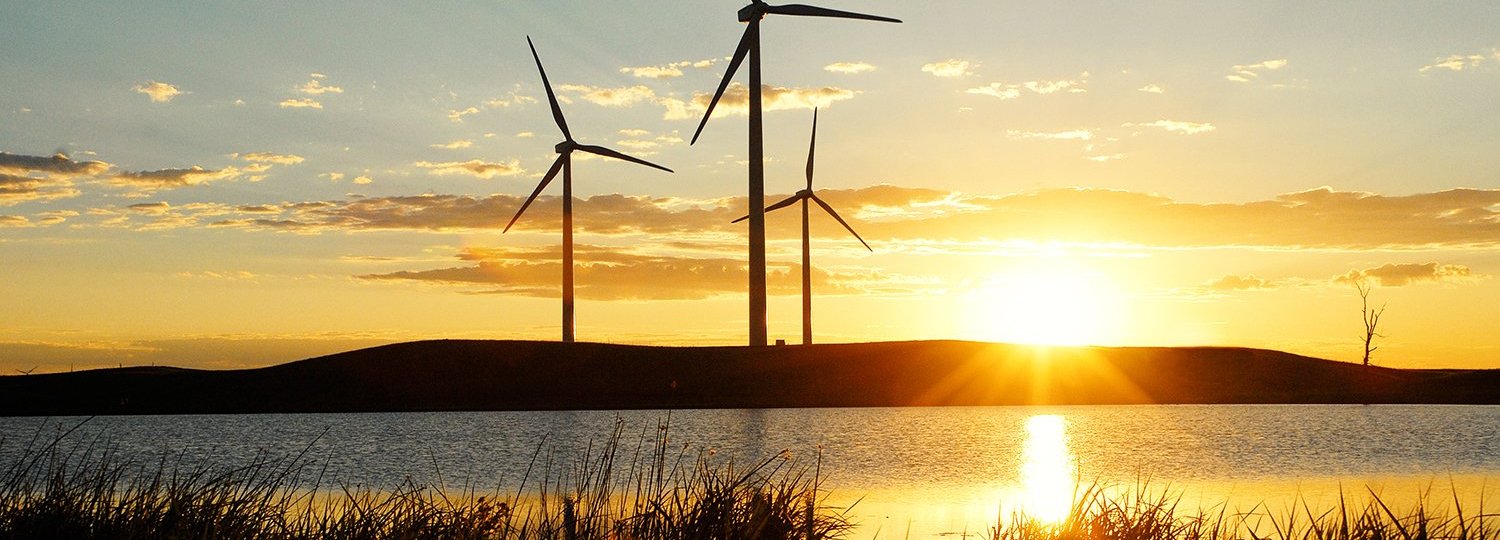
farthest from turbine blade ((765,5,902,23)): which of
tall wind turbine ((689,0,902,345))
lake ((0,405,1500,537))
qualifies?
lake ((0,405,1500,537))

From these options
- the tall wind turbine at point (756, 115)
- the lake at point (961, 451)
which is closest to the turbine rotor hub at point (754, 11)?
the tall wind turbine at point (756, 115)

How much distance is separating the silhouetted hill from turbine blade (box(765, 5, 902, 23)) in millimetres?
27066

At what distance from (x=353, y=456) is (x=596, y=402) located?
6373 centimetres

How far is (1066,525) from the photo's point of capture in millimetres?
13945

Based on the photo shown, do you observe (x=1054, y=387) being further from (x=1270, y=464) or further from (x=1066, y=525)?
(x=1066, y=525)

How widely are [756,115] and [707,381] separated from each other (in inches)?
1532

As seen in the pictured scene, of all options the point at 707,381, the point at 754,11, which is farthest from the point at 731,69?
the point at 707,381

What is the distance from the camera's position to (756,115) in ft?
281

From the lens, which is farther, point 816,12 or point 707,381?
point 707,381

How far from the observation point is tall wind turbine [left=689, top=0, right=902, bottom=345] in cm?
8538

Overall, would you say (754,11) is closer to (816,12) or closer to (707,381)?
(816,12)

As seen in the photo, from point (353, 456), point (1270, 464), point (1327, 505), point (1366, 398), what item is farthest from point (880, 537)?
point (1366, 398)

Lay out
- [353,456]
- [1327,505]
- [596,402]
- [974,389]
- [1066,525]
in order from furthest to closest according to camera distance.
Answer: [974,389] < [596,402] < [353,456] < [1327,505] < [1066,525]

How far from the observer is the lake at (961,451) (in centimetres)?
3111
